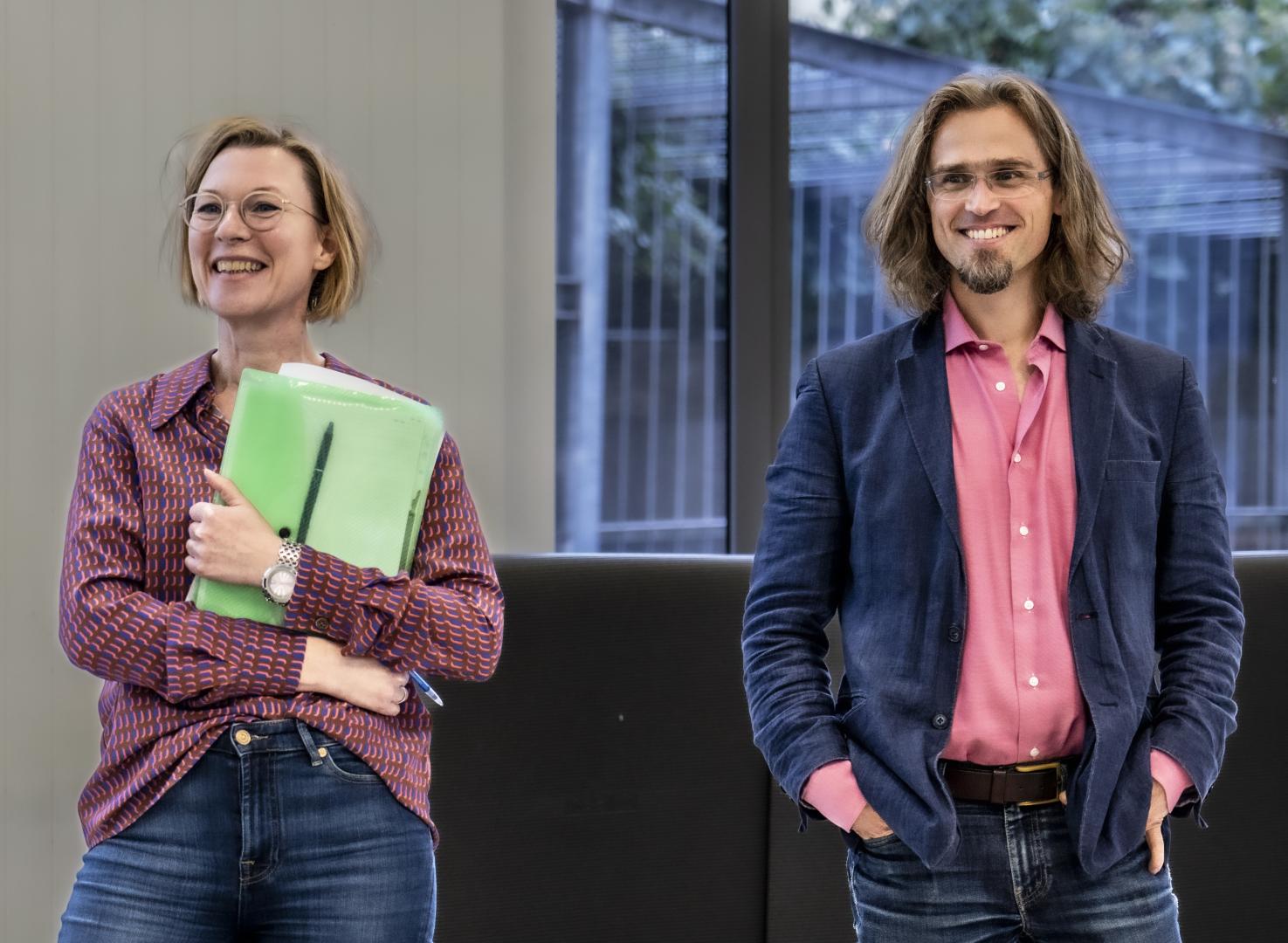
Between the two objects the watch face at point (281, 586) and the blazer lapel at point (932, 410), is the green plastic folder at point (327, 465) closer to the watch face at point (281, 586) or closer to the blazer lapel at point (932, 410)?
the watch face at point (281, 586)

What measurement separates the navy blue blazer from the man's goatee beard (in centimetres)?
9

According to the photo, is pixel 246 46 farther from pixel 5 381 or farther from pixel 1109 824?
pixel 1109 824

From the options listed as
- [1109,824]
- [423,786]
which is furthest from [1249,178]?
[423,786]

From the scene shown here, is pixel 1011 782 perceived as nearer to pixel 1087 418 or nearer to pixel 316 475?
pixel 1087 418

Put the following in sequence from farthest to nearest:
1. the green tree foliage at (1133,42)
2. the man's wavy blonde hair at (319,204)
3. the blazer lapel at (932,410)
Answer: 1. the green tree foliage at (1133,42)
2. the man's wavy blonde hair at (319,204)
3. the blazer lapel at (932,410)

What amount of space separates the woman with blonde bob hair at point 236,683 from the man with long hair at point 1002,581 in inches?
18.2

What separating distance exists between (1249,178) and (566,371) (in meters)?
1.94

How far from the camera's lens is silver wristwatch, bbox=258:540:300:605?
5.33 feet

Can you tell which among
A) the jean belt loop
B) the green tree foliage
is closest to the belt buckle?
the jean belt loop

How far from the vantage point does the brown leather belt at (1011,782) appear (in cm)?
159

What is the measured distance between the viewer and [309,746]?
5.21 ft

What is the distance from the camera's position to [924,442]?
168cm

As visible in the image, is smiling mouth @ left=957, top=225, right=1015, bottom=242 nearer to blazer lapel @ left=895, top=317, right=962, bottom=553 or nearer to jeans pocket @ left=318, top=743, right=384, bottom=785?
blazer lapel @ left=895, top=317, right=962, bottom=553

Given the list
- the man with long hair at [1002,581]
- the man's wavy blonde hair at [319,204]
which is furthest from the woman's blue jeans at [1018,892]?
the man's wavy blonde hair at [319,204]
